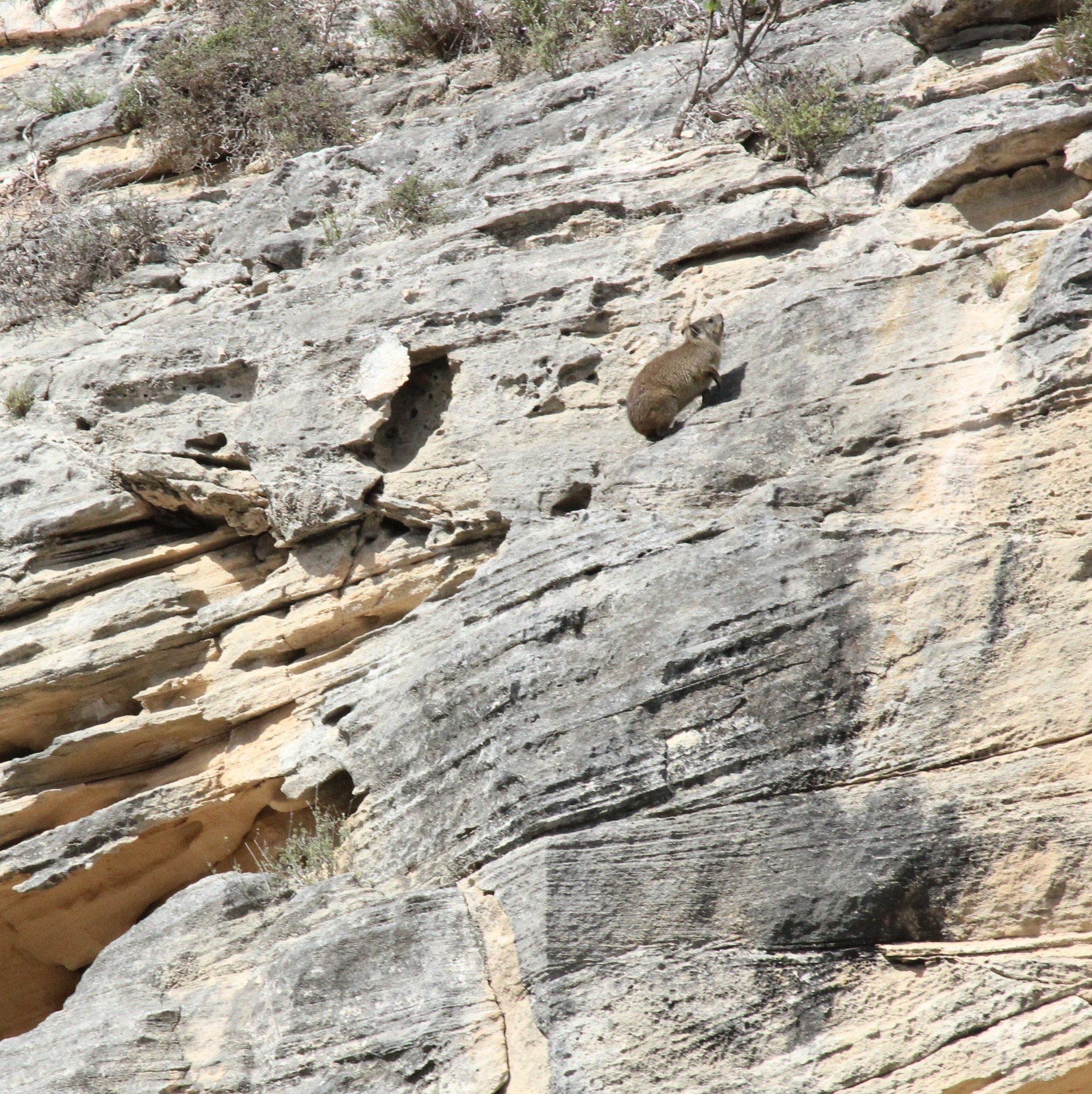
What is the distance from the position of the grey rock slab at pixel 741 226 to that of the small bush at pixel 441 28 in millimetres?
5833

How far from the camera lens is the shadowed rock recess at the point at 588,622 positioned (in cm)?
482

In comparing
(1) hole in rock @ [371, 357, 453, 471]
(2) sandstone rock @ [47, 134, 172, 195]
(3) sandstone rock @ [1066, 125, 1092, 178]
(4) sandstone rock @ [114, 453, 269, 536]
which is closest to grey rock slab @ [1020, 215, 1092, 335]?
(3) sandstone rock @ [1066, 125, 1092, 178]

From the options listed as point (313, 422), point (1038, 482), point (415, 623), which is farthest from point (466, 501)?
point (1038, 482)

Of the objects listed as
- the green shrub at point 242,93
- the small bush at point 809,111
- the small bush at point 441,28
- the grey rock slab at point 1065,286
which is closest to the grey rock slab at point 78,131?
the green shrub at point 242,93

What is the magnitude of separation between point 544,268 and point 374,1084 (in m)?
5.59

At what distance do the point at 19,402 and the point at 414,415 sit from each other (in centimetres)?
331

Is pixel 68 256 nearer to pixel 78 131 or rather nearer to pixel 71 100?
pixel 78 131

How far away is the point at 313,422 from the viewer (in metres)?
7.77

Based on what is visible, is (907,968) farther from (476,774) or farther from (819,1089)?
(476,774)

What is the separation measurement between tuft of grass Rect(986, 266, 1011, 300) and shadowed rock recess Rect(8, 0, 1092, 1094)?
2cm

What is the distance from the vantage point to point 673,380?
670cm

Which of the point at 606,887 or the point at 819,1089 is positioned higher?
the point at 606,887

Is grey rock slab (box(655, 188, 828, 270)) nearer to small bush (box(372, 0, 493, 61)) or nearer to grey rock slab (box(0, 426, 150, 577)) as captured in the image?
grey rock slab (box(0, 426, 150, 577))

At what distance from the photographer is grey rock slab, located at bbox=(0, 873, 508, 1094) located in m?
5.11
